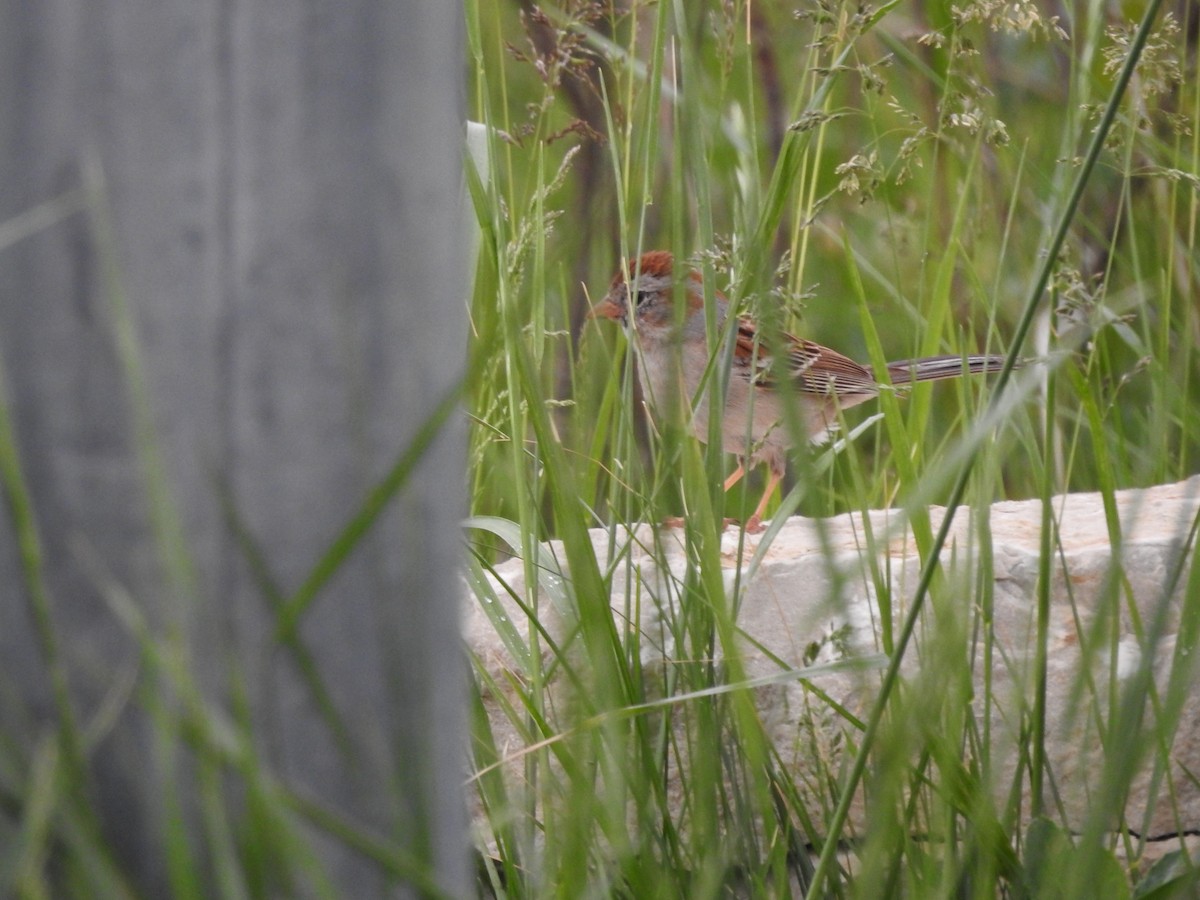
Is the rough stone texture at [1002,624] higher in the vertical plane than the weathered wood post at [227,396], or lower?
lower

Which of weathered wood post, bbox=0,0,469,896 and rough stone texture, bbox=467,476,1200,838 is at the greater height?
weathered wood post, bbox=0,0,469,896

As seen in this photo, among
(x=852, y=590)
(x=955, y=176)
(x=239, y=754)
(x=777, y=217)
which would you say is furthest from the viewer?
(x=955, y=176)

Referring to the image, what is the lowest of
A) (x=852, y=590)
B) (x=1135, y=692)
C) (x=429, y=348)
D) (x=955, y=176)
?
(x=852, y=590)

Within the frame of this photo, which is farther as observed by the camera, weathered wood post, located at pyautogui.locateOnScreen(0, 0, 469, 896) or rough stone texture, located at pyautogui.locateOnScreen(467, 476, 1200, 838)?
rough stone texture, located at pyautogui.locateOnScreen(467, 476, 1200, 838)

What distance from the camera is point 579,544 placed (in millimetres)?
1326

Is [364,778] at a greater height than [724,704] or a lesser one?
greater

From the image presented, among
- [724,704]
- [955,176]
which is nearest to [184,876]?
[724,704]

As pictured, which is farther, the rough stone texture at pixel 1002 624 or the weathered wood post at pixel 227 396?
the rough stone texture at pixel 1002 624

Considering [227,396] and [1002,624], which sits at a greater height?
[227,396]

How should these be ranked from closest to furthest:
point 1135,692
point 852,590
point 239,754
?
point 239,754, point 1135,692, point 852,590

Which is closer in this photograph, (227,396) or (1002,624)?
(227,396)

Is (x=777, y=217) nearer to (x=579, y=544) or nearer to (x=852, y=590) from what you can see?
(x=579, y=544)

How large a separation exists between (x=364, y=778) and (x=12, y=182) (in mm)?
445

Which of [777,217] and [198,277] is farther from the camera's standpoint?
[777,217]
